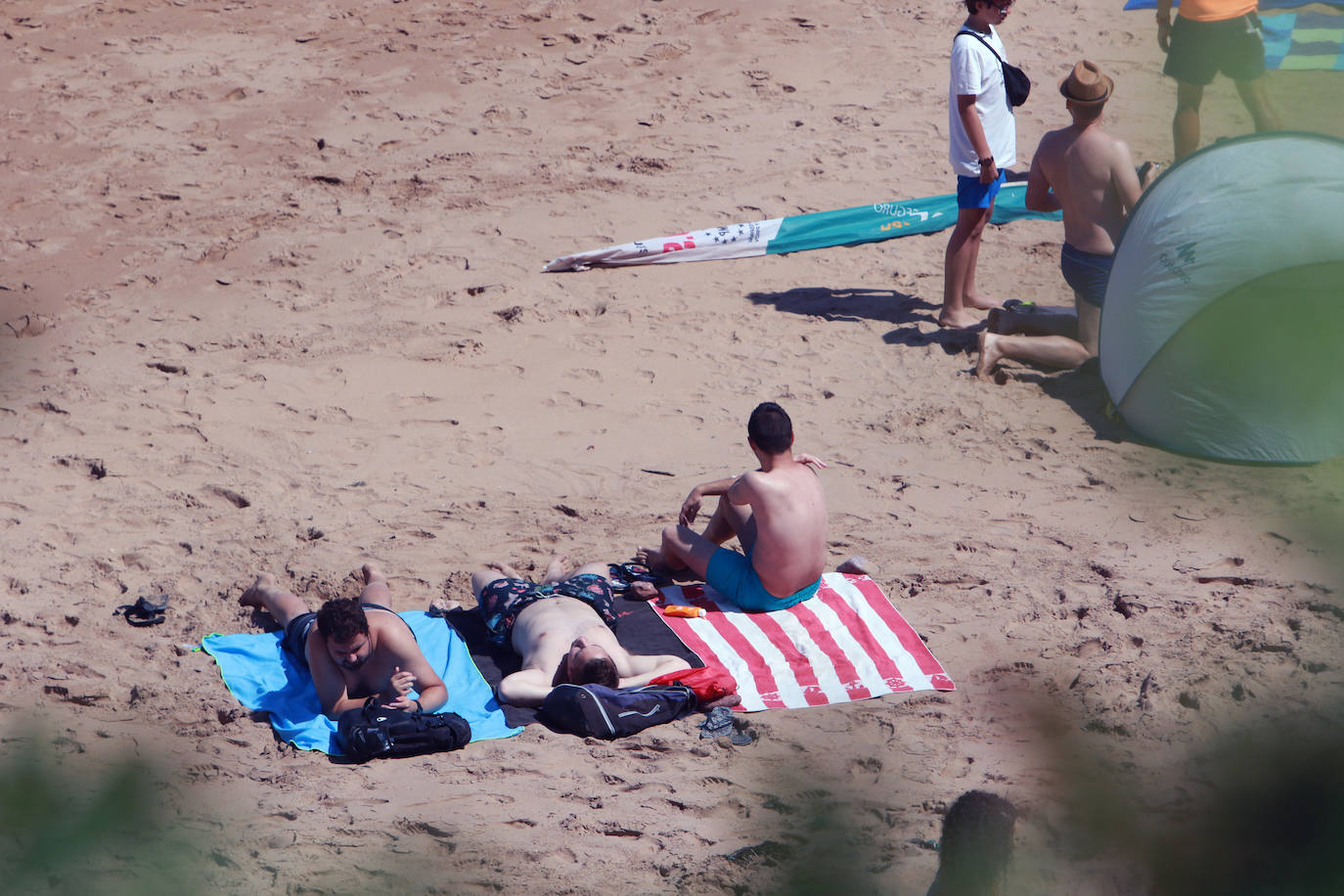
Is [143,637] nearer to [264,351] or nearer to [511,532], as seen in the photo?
[511,532]

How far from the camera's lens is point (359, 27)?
1066cm

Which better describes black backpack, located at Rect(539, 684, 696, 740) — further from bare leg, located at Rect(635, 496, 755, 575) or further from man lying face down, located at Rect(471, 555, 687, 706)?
bare leg, located at Rect(635, 496, 755, 575)

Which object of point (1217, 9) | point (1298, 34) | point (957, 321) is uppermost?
point (1217, 9)

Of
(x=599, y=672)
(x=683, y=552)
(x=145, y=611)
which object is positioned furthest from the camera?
(x=683, y=552)

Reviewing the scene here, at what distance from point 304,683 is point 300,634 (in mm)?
189

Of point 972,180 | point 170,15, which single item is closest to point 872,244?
point 972,180

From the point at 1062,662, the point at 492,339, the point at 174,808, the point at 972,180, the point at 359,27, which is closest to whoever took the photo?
the point at 174,808

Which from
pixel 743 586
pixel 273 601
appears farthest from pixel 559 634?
pixel 273 601

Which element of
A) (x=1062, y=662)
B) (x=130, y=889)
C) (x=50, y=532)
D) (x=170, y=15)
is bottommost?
(x=50, y=532)

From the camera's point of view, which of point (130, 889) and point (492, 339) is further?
point (492, 339)

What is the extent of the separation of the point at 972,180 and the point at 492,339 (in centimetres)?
291

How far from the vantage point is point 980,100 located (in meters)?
6.60

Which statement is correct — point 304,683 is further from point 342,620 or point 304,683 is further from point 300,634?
point 342,620

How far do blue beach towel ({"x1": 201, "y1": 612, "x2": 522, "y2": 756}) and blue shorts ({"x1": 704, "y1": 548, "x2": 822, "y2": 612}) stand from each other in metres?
1.07
